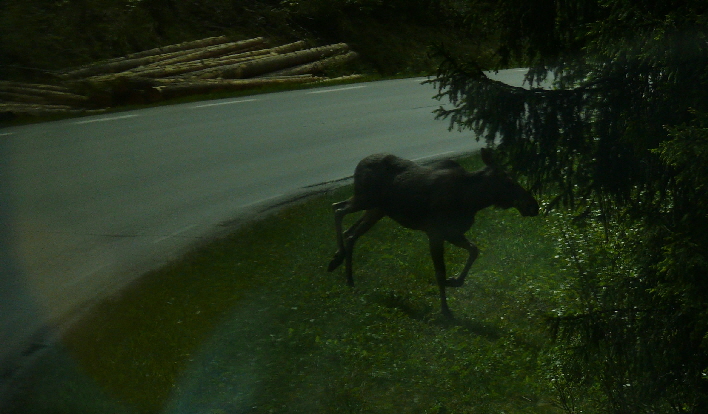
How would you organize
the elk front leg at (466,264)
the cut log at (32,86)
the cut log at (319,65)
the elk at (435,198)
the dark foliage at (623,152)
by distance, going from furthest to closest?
the cut log at (319,65)
the cut log at (32,86)
the elk front leg at (466,264)
the elk at (435,198)
the dark foliage at (623,152)

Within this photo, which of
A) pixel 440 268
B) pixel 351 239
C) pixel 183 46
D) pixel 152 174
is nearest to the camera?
pixel 440 268

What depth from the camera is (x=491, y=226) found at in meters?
11.2

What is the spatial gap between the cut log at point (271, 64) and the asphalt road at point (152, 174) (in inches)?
90.4

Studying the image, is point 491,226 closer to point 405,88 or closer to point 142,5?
point 405,88

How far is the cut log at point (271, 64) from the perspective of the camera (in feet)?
77.4

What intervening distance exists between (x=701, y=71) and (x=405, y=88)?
19.8 m

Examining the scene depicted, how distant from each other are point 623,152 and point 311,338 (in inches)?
134

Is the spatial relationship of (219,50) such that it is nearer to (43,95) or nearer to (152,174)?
(43,95)

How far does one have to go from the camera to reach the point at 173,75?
72.8 ft

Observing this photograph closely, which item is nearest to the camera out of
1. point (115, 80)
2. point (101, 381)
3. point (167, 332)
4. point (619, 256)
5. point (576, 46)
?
point (576, 46)

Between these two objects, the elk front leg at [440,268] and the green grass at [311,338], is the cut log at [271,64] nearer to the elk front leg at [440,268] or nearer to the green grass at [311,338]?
the green grass at [311,338]

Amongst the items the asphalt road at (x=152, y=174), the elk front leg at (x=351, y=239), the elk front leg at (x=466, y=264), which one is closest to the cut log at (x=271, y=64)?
the asphalt road at (x=152, y=174)

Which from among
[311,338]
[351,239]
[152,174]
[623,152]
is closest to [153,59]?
[152,174]

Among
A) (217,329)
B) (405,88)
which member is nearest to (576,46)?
(217,329)
